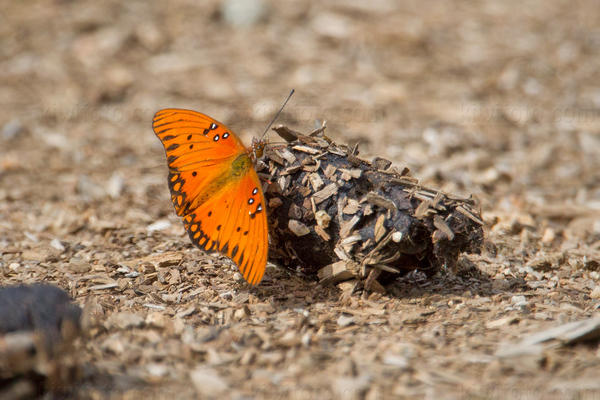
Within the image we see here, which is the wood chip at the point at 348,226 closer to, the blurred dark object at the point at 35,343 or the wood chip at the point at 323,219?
the wood chip at the point at 323,219

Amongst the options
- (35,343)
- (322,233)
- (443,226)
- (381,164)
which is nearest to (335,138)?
(381,164)

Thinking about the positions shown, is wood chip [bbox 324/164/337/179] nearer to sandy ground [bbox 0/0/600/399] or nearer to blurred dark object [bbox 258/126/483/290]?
blurred dark object [bbox 258/126/483/290]

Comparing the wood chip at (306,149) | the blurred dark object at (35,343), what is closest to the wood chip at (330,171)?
the wood chip at (306,149)

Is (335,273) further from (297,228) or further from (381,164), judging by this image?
(381,164)

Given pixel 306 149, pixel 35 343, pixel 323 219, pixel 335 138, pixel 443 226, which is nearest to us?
pixel 35 343

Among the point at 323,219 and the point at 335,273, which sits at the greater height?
the point at 323,219

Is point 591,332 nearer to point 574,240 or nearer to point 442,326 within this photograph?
point 442,326
